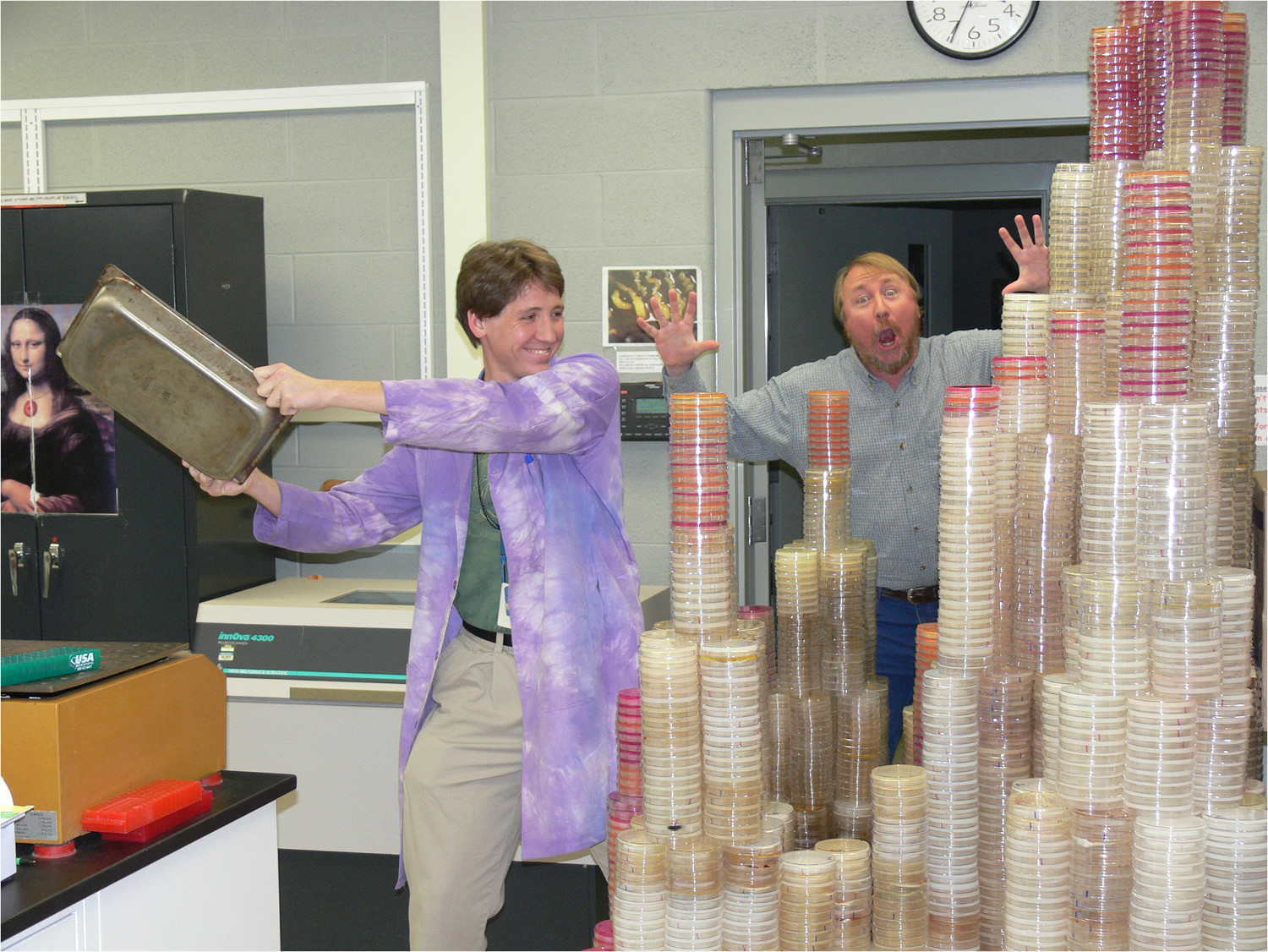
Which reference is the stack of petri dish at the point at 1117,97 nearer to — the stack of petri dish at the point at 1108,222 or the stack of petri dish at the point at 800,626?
the stack of petri dish at the point at 1108,222

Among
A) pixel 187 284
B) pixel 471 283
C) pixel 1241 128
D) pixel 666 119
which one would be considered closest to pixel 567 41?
pixel 666 119

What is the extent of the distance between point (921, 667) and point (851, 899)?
0.30 m

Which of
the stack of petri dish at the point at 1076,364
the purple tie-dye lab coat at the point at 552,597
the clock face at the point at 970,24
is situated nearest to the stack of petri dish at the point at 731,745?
the stack of petri dish at the point at 1076,364

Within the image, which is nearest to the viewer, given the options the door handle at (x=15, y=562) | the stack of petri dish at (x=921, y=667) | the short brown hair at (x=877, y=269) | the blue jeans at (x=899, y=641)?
the stack of petri dish at (x=921, y=667)

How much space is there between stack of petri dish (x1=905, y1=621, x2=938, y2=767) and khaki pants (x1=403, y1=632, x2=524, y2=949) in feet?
2.41

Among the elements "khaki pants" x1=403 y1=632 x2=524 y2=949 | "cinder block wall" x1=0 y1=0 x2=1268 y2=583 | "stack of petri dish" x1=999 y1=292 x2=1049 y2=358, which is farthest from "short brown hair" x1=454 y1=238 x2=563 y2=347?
"cinder block wall" x1=0 y1=0 x2=1268 y2=583

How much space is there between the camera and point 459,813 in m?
1.94

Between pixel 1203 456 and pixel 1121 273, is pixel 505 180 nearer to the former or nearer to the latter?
pixel 1121 273

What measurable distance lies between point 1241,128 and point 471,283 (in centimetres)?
118

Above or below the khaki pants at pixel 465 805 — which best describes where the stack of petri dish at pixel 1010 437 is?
above

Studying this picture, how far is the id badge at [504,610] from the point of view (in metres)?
1.99

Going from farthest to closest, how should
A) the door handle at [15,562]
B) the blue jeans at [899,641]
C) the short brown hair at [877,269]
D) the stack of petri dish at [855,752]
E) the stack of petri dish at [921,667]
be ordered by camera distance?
the door handle at [15,562] < the short brown hair at [877,269] < the blue jeans at [899,641] < the stack of petri dish at [855,752] < the stack of petri dish at [921,667]

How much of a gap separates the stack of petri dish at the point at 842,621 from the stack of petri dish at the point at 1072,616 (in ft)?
1.24

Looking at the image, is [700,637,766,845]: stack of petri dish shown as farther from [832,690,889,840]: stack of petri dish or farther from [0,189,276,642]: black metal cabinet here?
[0,189,276,642]: black metal cabinet
